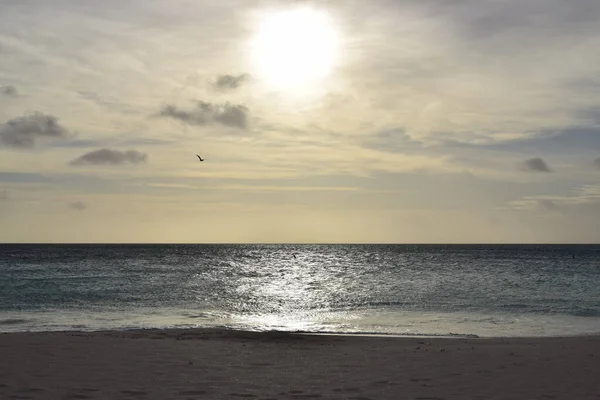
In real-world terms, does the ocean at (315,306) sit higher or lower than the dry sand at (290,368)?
lower

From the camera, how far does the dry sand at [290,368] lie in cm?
1519

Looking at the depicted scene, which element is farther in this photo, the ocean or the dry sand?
the ocean

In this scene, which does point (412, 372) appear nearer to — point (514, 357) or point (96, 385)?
point (514, 357)

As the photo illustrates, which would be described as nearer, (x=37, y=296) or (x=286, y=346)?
(x=286, y=346)

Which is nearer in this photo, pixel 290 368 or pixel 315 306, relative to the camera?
pixel 290 368

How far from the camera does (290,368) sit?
1892 centimetres

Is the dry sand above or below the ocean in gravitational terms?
above

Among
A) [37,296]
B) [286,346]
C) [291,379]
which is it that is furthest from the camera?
[37,296]

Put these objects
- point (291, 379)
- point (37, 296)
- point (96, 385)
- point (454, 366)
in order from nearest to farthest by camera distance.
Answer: point (96, 385)
point (291, 379)
point (454, 366)
point (37, 296)

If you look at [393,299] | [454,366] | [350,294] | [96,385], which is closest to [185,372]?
[96,385]

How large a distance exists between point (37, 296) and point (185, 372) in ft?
125

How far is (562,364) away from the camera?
19.4m

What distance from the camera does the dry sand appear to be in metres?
15.2

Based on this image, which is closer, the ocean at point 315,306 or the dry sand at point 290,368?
the dry sand at point 290,368
